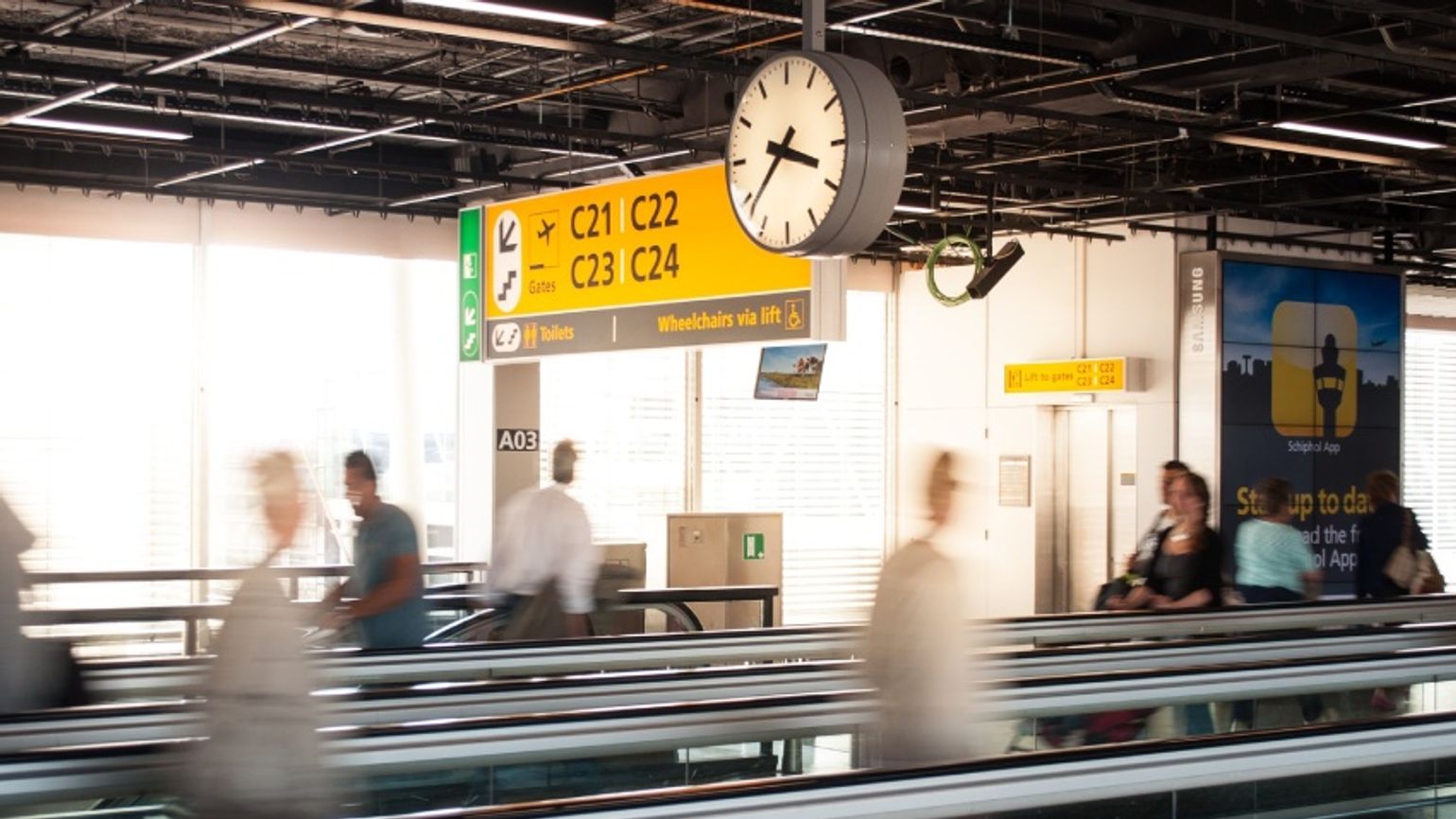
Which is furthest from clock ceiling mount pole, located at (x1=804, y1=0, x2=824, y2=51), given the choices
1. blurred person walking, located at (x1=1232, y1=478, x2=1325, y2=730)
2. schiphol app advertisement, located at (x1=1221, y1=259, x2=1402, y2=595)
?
schiphol app advertisement, located at (x1=1221, y1=259, x2=1402, y2=595)

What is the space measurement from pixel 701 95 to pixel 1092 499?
7.51 meters

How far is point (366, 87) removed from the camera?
13.9m

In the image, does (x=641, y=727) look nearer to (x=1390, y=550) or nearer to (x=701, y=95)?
(x=1390, y=550)

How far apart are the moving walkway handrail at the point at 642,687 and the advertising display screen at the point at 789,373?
11587mm

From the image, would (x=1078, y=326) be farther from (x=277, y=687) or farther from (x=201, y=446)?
(x=277, y=687)

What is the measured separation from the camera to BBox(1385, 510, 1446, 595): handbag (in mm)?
→ 10539

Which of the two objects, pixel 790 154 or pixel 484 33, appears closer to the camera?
pixel 790 154

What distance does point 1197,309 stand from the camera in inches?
682

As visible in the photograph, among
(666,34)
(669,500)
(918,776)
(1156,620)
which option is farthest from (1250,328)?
(918,776)

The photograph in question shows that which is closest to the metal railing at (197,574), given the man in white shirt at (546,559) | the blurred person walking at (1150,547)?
the man in white shirt at (546,559)

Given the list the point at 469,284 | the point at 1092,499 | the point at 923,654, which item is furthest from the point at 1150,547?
the point at 1092,499

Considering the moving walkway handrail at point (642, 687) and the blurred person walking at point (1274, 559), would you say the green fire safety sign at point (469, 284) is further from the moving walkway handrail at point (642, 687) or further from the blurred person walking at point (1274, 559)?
the blurred person walking at point (1274, 559)

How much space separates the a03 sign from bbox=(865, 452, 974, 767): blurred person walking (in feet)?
39.5

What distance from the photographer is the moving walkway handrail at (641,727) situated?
15.2 ft
